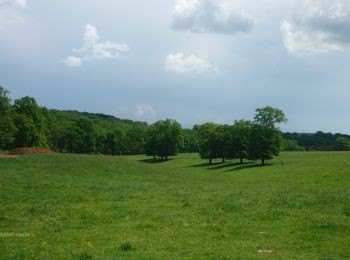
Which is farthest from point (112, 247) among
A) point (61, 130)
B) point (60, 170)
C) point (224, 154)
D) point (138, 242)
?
point (61, 130)

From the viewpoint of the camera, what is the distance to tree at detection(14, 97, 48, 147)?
87312mm

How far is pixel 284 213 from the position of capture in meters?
20.0

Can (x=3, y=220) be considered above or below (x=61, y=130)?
below

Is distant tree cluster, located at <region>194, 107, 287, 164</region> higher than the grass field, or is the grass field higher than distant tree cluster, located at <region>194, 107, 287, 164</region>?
distant tree cluster, located at <region>194, 107, 287, 164</region>

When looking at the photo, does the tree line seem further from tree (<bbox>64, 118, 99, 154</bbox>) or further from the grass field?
the grass field

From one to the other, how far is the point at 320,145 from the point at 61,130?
10270 centimetres

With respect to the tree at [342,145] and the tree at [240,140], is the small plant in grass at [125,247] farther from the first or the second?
the tree at [342,145]

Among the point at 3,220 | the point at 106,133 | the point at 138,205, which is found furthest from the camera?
the point at 106,133

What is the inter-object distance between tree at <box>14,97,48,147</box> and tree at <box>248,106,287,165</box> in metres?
43.6

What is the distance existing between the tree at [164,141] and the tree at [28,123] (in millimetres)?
35828

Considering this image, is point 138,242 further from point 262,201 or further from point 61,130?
point 61,130

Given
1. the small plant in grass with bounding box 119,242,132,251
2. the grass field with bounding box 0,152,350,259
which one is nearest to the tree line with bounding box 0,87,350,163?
the grass field with bounding box 0,152,350,259

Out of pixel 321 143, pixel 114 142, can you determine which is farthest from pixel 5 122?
pixel 321 143

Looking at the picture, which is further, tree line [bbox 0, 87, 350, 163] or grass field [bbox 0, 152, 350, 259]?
tree line [bbox 0, 87, 350, 163]
